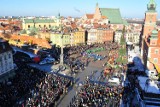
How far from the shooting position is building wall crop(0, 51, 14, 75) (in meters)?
37.2

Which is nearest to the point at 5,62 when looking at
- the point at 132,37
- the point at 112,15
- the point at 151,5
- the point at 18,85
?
the point at 18,85

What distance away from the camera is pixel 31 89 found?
115 feet

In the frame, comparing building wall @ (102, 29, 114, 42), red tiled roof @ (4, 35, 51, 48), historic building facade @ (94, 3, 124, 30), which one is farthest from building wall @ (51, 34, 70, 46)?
historic building facade @ (94, 3, 124, 30)

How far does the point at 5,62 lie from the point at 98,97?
17.6 m

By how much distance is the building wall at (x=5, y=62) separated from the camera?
37.2 meters

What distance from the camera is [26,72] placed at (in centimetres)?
4262

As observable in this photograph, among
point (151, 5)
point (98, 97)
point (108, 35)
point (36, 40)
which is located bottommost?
point (98, 97)

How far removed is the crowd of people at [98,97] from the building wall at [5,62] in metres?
14.2

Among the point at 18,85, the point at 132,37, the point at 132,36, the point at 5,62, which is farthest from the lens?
the point at 132,37

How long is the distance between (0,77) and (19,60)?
1782cm

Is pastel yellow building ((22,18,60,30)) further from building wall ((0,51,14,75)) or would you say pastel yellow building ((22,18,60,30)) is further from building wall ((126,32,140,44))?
building wall ((0,51,14,75))

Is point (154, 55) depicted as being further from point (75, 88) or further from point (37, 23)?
point (37, 23)

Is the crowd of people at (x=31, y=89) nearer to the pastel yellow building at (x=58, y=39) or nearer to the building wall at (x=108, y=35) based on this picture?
the pastel yellow building at (x=58, y=39)

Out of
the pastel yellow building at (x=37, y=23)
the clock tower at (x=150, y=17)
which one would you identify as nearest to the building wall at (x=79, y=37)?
the clock tower at (x=150, y=17)
